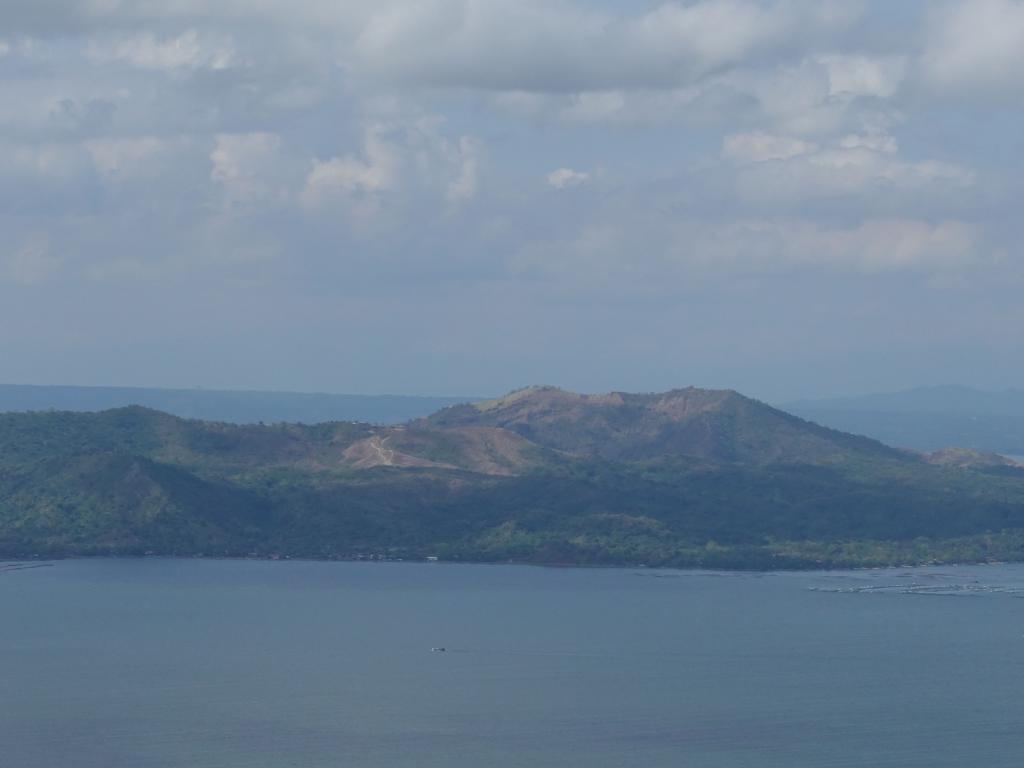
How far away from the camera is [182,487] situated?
104250 millimetres

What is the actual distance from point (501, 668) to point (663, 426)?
87728mm

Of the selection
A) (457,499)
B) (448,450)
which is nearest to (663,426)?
(448,450)

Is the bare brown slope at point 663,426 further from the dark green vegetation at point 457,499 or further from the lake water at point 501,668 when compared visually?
the lake water at point 501,668

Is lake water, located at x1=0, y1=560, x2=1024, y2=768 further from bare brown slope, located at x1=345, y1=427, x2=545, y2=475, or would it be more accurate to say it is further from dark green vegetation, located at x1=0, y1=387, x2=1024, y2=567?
bare brown slope, located at x1=345, y1=427, x2=545, y2=475

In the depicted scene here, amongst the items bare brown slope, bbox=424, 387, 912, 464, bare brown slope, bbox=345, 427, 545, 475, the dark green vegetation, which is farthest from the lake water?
bare brown slope, bbox=424, 387, 912, 464

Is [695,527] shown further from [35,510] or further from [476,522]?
[35,510]

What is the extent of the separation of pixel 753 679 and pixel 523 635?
1202cm

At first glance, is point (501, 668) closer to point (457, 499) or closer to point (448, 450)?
point (457, 499)

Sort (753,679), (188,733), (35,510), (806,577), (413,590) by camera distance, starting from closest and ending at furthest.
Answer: (188,733) < (753,679) < (413,590) < (806,577) < (35,510)

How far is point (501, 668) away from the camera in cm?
6394

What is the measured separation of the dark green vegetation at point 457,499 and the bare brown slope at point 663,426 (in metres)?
3.01

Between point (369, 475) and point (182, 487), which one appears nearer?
point (182, 487)

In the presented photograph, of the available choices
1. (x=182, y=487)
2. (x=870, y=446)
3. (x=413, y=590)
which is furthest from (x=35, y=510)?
(x=870, y=446)

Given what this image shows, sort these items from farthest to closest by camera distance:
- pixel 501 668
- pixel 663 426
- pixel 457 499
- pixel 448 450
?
pixel 663 426
pixel 448 450
pixel 457 499
pixel 501 668
